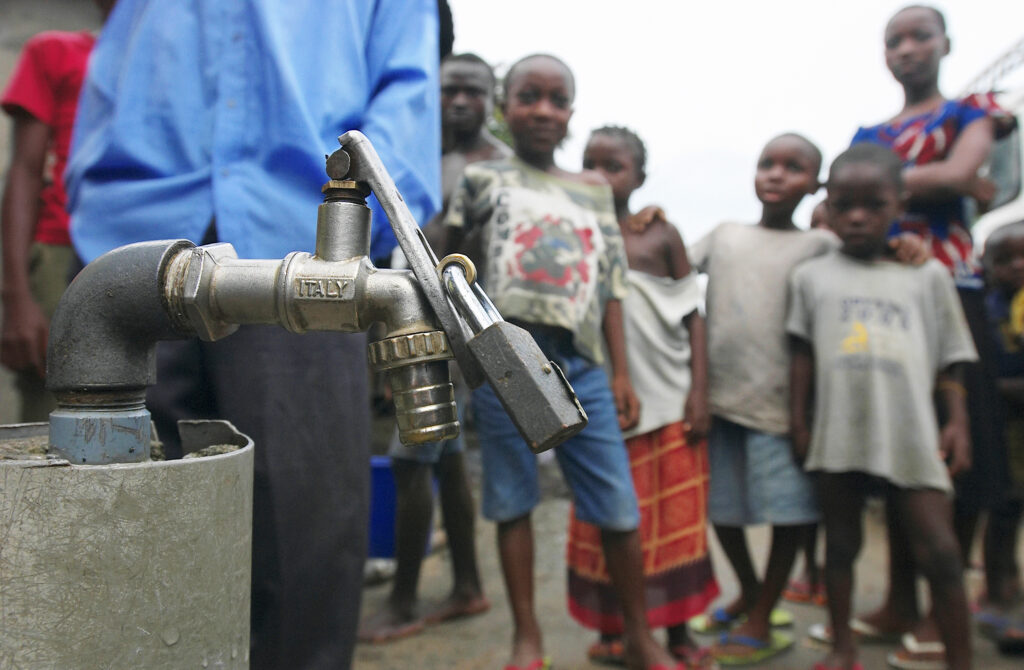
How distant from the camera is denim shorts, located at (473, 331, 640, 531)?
88.5 inches

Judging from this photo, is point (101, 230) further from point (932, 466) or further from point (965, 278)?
point (965, 278)

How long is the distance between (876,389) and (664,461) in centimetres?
68

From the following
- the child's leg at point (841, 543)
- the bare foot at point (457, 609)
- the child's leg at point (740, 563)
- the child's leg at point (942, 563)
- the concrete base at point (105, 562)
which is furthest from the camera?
the bare foot at point (457, 609)

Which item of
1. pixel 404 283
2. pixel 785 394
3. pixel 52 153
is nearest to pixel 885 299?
pixel 785 394

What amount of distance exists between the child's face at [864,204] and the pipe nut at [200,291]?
2136 mm

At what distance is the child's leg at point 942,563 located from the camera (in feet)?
7.16

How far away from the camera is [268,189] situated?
3.96 feet

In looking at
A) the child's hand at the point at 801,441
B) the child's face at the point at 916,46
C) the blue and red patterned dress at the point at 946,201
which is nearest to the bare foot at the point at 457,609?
the child's hand at the point at 801,441

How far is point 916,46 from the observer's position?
9.13 feet

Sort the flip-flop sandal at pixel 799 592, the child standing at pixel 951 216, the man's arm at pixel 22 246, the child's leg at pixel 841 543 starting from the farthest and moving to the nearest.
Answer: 1. the flip-flop sandal at pixel 799 592
2. the child standing at pixel 951 216
3. the child's leg at pixel 841 543
4. the man's arm at pixel 22 246

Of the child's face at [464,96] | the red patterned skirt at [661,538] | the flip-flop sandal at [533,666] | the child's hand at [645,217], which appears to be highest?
the child's face at [464,96]

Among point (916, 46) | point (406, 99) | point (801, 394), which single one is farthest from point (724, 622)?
point (406, 99)

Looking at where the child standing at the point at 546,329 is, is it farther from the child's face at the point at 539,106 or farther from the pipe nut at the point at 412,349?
the pipe nut at the point at 412,349

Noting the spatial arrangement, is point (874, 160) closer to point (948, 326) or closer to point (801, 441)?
point (948, 326)
